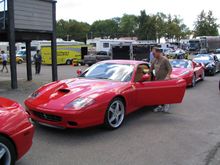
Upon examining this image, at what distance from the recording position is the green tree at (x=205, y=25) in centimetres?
7194

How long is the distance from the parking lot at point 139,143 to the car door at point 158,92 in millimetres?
420

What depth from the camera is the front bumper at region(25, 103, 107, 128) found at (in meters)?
5.27

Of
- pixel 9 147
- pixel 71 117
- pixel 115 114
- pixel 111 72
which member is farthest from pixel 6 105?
pixel 111 72

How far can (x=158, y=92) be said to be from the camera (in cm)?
700

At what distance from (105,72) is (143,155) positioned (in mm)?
2803

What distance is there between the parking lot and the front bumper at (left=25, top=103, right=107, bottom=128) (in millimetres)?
275

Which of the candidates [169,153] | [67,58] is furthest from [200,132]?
[67,58]

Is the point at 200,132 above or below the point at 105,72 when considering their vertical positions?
below

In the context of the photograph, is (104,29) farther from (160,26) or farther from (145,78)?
(145,78)

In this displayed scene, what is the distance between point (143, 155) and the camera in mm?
4719

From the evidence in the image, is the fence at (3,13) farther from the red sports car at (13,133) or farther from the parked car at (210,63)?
the parked car at (210,63)

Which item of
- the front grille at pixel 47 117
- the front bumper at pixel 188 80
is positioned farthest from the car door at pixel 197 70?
the front grille at pixel 47 117

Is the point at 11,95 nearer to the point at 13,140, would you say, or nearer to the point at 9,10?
the point at 9,10

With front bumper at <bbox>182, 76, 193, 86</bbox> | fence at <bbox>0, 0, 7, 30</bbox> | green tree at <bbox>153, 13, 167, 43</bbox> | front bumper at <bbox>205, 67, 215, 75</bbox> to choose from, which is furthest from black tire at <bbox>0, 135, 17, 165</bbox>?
green tree at <bbox>153, 13, 167, 43</bbox>
